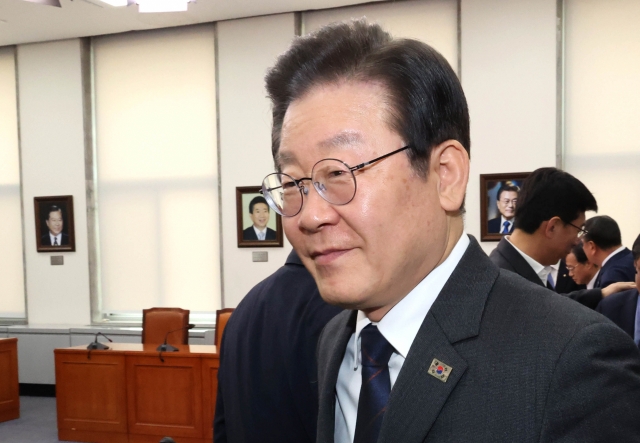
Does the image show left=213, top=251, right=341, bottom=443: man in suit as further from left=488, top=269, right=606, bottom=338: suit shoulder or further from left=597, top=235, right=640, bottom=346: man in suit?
left=597, top=235, right=640, bottom=346: man in suit

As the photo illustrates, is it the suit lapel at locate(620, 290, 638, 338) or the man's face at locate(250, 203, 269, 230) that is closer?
the suit lapel at locate(620, 290, 638, 338)

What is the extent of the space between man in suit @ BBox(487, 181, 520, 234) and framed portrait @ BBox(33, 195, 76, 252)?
18.3ft

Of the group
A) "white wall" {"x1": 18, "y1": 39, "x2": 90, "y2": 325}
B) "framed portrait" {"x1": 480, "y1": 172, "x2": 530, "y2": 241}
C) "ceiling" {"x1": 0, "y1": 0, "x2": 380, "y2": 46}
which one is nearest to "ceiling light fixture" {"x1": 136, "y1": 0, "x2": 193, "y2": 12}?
"ceiling" {"x1": 0, "y1": 0, "x2": 380, "y2": 46}

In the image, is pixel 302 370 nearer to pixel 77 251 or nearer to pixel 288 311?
pixel 288 311

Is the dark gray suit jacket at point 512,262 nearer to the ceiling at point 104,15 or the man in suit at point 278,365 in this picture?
the man in suit at point 278,365

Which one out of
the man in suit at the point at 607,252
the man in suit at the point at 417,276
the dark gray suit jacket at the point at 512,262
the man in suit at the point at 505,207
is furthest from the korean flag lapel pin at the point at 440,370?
the man in suit at the point at 505,207

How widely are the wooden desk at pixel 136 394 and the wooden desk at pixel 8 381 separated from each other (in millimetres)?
1280

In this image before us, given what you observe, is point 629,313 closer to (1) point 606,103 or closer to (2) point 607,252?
(2) point 607,252

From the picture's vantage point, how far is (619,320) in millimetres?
2986

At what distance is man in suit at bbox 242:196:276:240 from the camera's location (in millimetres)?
8141

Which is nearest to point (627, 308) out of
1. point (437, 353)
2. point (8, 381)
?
point (437, 353)

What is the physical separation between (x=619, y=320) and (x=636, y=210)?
14.7ft

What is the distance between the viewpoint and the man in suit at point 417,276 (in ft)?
3.00

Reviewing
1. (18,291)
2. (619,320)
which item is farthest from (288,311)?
(18,291)
